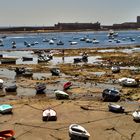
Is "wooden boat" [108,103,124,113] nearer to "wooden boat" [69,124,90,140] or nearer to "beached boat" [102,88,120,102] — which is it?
"beached boat" [102,88,120,102]

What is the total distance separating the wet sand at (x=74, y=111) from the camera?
36781 mm

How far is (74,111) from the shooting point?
44.6 m

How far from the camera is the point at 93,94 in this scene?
177 feet

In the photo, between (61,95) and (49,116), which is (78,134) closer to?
(49,116)

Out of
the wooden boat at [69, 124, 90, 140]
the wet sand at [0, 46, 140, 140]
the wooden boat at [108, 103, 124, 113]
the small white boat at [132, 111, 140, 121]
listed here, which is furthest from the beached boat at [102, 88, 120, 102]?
the wooden boat at [69, 124, 90, 140]

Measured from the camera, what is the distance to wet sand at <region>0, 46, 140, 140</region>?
36781 mm

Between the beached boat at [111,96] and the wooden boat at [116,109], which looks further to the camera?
the beached boat at [111,96]

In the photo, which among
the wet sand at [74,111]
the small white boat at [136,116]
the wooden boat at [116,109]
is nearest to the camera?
the wet sand at [74,111]

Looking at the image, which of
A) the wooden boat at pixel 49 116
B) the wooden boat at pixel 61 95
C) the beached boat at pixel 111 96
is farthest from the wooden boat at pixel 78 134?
the wooden boat at pixel 61 95

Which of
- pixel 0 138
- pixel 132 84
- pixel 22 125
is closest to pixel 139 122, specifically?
pixel 22 125

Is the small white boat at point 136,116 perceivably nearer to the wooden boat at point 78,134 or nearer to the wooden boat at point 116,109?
the wooden boat at point 116,109

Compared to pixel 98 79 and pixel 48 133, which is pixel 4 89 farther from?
pixel 48 133

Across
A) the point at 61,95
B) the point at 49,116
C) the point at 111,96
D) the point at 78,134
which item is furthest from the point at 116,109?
the point at 78,134

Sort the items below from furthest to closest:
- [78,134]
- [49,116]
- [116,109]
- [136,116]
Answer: [116,109] < [49,116] < [136,116] < [78,134]
